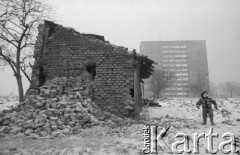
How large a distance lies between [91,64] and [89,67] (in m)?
0.32

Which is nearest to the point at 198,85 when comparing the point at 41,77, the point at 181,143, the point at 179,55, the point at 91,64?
the point at 91,64

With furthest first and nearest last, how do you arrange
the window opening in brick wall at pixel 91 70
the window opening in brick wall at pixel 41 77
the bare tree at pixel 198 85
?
the bare tree at pixel 198 85
the window opening in brick wall at pixel 41 77
the window opening in brick wall at pixel 91 70

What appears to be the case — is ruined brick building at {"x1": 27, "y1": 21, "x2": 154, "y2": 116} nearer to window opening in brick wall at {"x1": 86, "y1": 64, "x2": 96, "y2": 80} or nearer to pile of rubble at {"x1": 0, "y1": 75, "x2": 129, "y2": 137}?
window opening in brick wall at {"x1": 86, "y1": 64, "x2": 96, "y2": 80}

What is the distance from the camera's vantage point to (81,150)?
4.21 m

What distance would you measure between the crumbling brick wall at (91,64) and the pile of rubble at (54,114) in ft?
2.05

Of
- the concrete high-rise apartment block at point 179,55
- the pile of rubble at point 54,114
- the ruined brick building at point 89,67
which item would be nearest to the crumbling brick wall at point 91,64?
the ruined brick building at point 89,67

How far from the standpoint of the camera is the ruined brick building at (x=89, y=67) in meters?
7.98

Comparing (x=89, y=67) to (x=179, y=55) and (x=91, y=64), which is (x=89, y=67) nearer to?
(x=91, y=64)

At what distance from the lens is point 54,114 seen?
6.48 m

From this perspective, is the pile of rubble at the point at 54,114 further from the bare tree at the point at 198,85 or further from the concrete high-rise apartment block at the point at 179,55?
the concrete high-rise apartment block at the point at 179,55

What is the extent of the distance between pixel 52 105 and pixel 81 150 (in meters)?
3.17

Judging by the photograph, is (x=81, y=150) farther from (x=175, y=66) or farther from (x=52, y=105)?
(x=175, y=66)

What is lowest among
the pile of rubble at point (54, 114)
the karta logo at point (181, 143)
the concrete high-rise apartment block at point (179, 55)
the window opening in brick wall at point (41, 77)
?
the karta logo at point (181, 143)

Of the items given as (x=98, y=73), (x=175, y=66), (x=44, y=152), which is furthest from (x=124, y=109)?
(x=175, y=66)
